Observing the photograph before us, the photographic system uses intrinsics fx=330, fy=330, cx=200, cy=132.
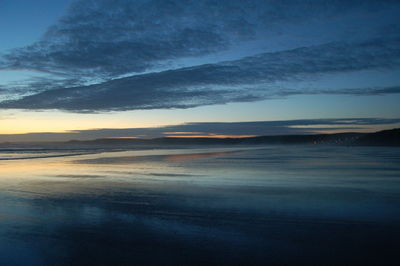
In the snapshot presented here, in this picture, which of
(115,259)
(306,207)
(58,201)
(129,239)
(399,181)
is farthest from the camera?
(399,181)

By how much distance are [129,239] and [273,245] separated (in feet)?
8.42

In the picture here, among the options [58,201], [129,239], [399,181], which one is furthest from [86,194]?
[399,181]

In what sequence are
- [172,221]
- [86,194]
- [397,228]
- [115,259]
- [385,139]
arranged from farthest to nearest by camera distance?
[385,139], [86,194], [172,221], [397,228], [115,259]

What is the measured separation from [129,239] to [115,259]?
2.86 ft

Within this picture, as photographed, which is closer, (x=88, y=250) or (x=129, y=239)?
(x=88, y=250)

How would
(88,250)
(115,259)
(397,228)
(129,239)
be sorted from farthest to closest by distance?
(397,228) → (129,239) → (88,250) → (115,259)

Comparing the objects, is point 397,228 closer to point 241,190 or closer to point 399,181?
point 241,190

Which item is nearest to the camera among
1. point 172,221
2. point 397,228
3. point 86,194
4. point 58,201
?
point 397,228

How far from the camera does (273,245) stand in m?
5.66

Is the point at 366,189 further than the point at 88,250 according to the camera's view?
Yes

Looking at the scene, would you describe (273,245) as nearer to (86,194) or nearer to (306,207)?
(306,207)

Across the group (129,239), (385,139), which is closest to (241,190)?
(129,239)

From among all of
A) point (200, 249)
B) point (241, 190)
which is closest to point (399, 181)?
point (241, 190)

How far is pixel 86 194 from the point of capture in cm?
1074
